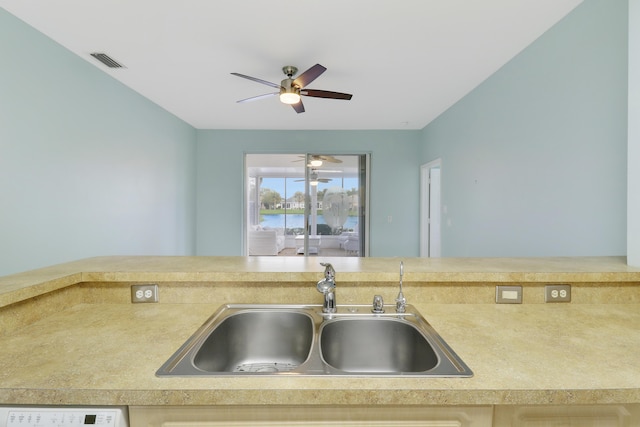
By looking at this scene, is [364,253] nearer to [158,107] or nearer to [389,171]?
[389,171]

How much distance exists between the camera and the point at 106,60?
2.69m

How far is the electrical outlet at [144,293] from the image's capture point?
1288 mm

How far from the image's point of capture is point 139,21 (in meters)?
2.12

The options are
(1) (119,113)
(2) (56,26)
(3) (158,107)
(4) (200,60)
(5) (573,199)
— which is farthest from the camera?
(3) (158,107)

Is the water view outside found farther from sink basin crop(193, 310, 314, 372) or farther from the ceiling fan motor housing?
sink basin crop(193, 310, 314, 372)

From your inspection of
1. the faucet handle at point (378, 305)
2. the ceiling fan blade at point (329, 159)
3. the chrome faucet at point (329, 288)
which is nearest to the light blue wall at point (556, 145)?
the faucet handle at point (378, 305)

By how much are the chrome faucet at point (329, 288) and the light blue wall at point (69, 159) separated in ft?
7.70

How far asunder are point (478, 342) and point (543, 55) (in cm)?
243

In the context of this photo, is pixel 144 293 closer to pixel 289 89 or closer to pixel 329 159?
pixel 289 89

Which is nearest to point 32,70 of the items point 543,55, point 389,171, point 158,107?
point 158,107

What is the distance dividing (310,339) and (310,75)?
2089 millimetres

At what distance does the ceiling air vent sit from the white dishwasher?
2888 mm

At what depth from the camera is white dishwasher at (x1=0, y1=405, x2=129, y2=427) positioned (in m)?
0.68

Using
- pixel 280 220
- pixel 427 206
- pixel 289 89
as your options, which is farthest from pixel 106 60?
pixel 280 220
